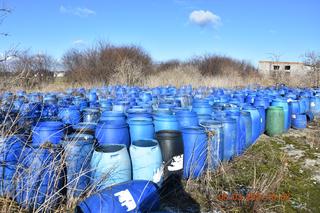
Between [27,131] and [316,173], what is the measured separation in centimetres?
369

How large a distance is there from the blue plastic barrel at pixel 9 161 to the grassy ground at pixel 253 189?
6.1 inches

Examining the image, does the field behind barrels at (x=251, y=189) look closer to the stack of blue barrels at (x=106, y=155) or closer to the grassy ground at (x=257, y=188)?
the grassy ground at (x=257, y=188)

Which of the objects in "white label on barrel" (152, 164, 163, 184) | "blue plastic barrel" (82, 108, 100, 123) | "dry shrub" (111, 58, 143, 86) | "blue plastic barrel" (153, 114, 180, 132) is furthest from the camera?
"dry shrub" (111, 58, 143, 86)

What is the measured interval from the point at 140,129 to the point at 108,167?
31.2 inches

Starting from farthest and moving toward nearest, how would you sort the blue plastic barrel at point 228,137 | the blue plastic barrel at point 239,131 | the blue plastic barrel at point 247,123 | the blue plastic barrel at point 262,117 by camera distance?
the blue plastic barrel at point 262,117 → the blue plastic barrel at point 247,123 → the blue plastic barrel at point 239,131 → the blue plastic barrel at point 228,137

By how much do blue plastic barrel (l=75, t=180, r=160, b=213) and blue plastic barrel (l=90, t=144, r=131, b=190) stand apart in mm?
311

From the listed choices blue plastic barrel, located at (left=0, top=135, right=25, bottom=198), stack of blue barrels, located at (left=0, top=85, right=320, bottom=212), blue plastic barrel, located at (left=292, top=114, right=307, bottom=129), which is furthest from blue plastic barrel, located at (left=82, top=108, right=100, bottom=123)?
blue plastic barrel, located at (left=292, top=114, right=307, bottom=129)

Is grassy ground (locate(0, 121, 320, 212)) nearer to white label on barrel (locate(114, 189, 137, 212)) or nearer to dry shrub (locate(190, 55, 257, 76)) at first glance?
white label on barrel (locate(114, 189, 137, 212))

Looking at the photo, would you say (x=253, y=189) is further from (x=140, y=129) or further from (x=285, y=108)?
(x=285, y=108)

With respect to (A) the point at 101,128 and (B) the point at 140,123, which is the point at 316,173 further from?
(A) the point at 101,128

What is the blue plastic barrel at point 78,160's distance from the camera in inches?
109

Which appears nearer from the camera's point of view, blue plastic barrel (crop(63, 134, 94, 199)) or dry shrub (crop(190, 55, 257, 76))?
blue plastic barrel (crop(63, 134, 94, 199))

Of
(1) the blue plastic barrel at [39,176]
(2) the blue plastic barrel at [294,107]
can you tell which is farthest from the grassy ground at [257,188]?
(2) the blue plastic barrel at [294,107]

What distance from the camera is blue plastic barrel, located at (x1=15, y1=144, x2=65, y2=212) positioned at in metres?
2.53
